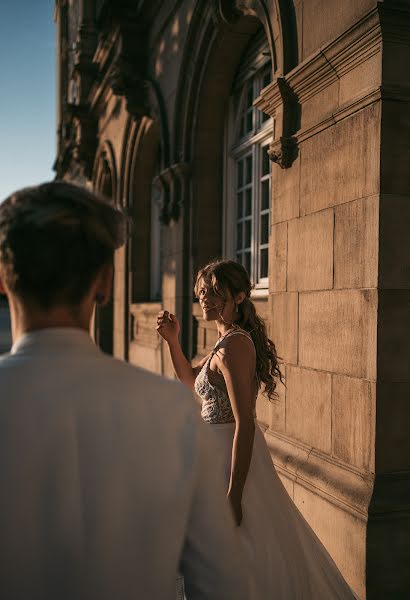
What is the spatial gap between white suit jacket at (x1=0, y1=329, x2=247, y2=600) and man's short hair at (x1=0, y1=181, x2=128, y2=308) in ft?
0.29

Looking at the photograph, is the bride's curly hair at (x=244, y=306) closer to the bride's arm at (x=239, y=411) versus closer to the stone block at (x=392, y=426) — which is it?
the bride's arm at (x=239, y=411)

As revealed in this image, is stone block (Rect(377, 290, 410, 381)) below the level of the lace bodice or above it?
above

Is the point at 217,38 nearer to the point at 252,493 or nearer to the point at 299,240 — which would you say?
the point at 299,240

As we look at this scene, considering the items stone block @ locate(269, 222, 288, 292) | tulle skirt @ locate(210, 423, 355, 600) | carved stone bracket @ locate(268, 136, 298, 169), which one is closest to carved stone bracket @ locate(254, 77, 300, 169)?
carved stone bracket @ locate(268, 136, 298, 169)

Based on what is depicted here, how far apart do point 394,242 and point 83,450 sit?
244cm

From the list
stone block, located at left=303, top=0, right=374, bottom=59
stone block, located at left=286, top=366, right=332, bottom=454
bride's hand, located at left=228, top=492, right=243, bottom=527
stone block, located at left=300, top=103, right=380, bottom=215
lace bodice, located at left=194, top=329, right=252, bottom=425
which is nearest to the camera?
bride's hand, located at left=228, top=492, right=243, bottom=527

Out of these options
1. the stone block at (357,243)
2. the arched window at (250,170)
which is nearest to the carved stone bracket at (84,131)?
the arched window at (250,170)

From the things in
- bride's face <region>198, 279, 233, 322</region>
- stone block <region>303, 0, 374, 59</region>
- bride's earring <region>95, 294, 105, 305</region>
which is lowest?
bride's face <region>198, 279, 233, 322</region>

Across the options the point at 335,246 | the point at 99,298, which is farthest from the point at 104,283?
the point at 335,246

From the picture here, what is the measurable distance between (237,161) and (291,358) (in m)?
3.56

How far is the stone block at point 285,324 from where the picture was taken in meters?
3.81

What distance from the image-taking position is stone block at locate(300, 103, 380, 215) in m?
3.03

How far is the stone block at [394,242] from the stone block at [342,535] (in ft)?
4.25

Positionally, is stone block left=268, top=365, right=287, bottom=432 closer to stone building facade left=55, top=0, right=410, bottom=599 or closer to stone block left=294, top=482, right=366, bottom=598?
stone building facade left=55, top=0, right=410, bottom=599
